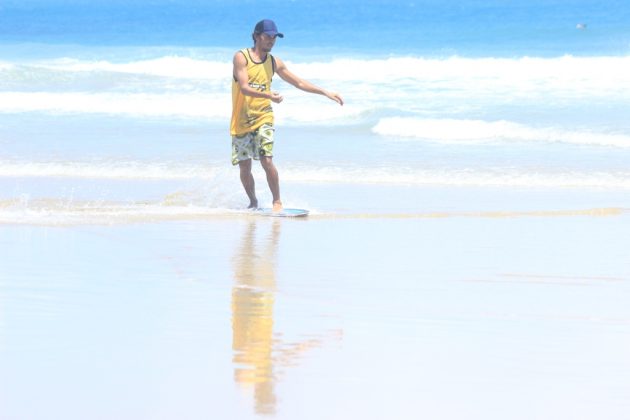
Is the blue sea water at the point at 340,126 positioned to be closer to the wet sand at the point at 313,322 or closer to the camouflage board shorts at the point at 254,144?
the camouflage board shorts at the point at 254,144

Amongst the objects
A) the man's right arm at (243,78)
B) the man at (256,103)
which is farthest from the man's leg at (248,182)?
the man's right arm at (243,78)

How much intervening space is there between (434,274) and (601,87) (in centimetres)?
1543

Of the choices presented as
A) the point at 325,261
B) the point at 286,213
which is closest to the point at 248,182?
the point at 286,213

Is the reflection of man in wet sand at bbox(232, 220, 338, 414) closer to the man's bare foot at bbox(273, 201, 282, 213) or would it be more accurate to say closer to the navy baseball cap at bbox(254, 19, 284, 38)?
the man's bare foot at bbox(273, 201, 282, 213)

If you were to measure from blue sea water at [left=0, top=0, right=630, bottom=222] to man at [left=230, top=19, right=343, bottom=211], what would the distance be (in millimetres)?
561

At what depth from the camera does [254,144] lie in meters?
9.37

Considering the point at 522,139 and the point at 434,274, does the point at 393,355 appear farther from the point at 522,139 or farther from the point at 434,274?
the point at 522,139

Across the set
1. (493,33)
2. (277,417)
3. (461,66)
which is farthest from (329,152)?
(493,33)

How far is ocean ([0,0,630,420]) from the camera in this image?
169 inches

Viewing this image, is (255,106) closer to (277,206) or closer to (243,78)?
(243,78)

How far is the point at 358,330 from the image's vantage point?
5.23 m

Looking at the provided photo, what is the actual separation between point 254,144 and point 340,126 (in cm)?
803

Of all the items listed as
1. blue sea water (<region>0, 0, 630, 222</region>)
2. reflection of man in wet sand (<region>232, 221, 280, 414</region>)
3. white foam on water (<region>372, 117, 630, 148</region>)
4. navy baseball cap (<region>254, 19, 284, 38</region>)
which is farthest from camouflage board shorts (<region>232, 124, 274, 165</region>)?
white foam on water (<region>372, 117, 630, 148</region>)

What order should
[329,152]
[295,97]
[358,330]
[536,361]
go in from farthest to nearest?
[295,97] → [329,152] → [358,330] → [536,361]
